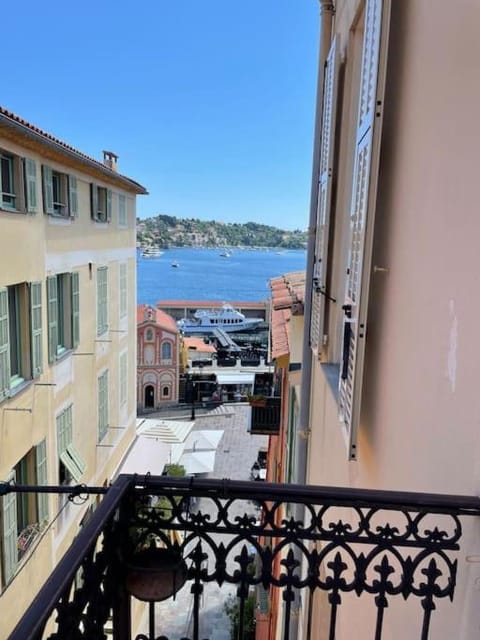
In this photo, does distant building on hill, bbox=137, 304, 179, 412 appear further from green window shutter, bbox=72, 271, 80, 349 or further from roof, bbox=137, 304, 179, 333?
green window shutter, bbox=72, 271, 80, 349

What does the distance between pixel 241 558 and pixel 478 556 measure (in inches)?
27.1

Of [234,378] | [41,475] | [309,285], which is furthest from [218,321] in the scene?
[309,285]

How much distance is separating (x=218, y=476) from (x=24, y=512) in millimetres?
14766

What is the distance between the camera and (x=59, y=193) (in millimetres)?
8984

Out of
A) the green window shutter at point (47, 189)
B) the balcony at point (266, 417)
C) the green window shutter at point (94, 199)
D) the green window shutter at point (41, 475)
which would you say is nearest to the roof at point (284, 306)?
the balcony at point (266, 417)

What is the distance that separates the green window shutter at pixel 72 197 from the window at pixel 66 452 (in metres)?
3.69

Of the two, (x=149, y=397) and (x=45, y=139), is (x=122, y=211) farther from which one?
(x=149, y=397)

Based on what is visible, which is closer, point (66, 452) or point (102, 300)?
point (66, 452)

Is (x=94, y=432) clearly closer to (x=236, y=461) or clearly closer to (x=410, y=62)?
(x=410, y=62)

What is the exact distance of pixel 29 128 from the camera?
262 inches

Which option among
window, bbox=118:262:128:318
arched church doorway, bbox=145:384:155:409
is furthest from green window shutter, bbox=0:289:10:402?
arched church doorway, bbox=145:384:155:409

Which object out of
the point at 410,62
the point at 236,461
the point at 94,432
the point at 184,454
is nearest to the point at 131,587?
the point at 410,62

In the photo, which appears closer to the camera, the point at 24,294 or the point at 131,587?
the point at 131,587

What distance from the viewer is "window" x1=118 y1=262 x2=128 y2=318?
13298 mm
